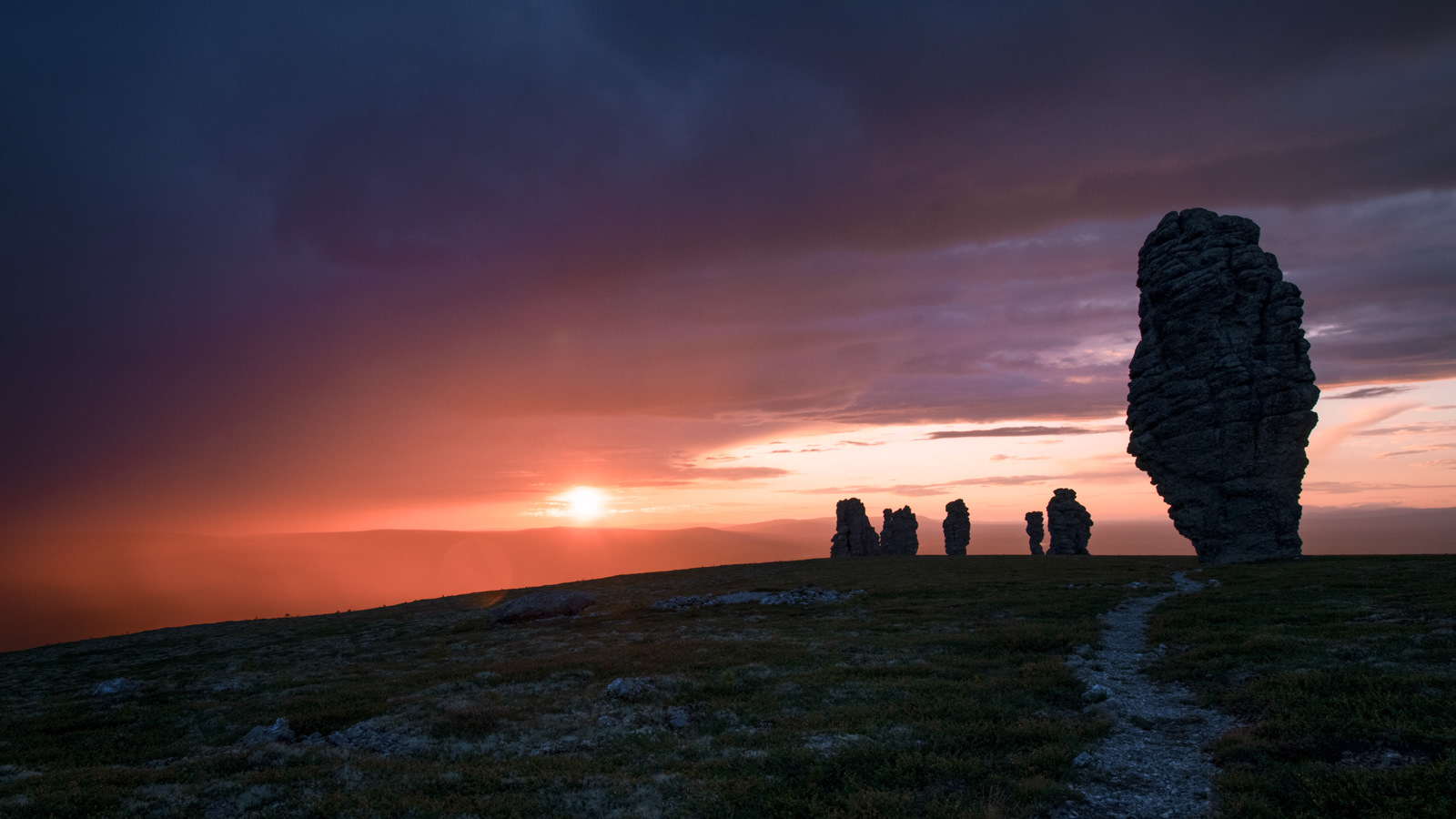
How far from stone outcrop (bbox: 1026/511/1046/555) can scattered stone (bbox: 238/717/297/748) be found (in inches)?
4738

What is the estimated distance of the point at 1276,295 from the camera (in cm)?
6122

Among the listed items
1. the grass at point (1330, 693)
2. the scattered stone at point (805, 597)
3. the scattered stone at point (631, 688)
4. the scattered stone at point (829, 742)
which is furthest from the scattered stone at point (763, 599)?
the scattered stone at point (829, 742)

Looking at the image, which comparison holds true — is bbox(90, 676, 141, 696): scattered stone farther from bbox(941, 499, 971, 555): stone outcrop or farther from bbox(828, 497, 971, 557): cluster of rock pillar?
bbox(941, 499, 971, 555): stone outcrop

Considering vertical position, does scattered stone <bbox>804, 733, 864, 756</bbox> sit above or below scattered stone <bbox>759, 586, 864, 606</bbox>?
above

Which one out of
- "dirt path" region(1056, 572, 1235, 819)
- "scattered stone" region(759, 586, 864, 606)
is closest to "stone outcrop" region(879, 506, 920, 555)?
"scattered stone" region(759, 586, 864, 606)

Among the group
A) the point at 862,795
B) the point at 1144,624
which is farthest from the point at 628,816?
the point at 1144,624

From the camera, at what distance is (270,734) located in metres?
22.6

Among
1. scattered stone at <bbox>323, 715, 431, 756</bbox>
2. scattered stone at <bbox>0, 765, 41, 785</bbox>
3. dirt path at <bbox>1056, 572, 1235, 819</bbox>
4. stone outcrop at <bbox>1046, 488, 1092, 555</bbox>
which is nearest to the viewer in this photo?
dirt path at <bbox>1056, 572, 1235, 819</bbox>

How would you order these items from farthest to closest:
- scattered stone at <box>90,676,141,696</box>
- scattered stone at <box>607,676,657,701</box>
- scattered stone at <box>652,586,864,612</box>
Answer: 1. scattered stone at <box>652,586,864,612</box>
2. scattered stone at <box>90,676,141,696</box>
3. scattered stone at <box>607,676,657,701</box>

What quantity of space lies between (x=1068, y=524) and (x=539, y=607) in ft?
289

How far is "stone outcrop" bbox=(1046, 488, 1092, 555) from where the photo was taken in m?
102

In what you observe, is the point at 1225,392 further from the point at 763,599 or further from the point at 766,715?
the point at 766,715

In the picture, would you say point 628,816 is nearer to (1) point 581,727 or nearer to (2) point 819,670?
(1) point 581,727

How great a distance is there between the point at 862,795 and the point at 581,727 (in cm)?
1132
